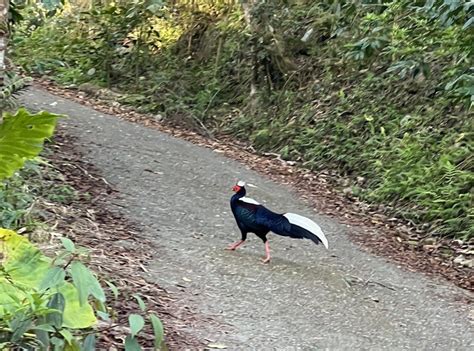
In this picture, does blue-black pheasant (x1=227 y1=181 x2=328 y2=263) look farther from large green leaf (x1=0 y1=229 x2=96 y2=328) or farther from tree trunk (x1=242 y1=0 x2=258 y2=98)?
tree trunk (x1=242 y1=0 x2=258 y2=98)

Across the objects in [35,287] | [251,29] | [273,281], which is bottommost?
[273,281]

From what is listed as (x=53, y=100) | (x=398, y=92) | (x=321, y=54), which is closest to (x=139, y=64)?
(x=53, y=100)

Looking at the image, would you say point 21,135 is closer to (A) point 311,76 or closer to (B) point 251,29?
(A) point 311,76

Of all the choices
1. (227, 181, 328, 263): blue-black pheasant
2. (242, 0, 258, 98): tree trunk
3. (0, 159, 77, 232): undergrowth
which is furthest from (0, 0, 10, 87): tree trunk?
(242, 0, 258, 98): tree trunk

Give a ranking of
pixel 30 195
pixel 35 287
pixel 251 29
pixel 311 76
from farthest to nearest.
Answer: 1. pixel 251 29
2. pixel 311 76
3. pixel 30 195
4. pixel 35 287

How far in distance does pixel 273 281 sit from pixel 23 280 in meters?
2.32

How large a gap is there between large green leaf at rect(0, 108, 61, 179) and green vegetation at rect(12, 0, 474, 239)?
2993 mm

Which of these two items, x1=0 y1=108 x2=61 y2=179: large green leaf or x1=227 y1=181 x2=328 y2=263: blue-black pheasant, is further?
x1=227 y1=181 x2=328 y2=263: blue-black pheasant

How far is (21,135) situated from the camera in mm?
2070

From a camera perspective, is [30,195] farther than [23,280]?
Yes

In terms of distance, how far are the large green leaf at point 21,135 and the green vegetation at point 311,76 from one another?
299 centimetres

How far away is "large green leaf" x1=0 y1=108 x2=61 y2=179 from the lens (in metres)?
2.02

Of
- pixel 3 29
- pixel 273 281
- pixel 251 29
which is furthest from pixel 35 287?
pixel 251 29

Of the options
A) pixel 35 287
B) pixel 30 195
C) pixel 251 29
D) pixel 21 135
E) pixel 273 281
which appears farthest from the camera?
pixel 251 29
